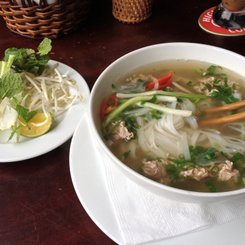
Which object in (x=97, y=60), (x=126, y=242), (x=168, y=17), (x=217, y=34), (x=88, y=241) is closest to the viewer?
(x=126, y=242)

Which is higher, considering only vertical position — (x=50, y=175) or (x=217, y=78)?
(x=217, y=78)

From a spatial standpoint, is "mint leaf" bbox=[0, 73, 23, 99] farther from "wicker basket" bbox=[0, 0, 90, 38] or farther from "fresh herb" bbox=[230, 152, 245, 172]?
"fresh herb" bbox=[230, 152, 245, 172]

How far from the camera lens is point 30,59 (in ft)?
4.24

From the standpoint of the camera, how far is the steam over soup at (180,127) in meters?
0.84

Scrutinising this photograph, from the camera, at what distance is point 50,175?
1.01 meters

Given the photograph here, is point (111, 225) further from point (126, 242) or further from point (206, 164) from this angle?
point (206, 164)

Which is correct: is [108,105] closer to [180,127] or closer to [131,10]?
[180,127]

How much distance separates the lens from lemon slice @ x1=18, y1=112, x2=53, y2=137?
109 cm

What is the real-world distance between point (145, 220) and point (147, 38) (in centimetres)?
101

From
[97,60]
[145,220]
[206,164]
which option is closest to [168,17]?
[97,60]

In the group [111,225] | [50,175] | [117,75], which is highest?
[117,75]

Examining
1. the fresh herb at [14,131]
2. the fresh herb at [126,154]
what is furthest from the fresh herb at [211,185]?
the fresh herb at [14,131]

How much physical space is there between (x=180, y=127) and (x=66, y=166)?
356 millimetres

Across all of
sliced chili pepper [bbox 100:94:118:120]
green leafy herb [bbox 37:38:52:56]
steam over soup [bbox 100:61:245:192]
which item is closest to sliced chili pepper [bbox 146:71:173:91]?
steam over soup [bbox 100:61:245:192]
